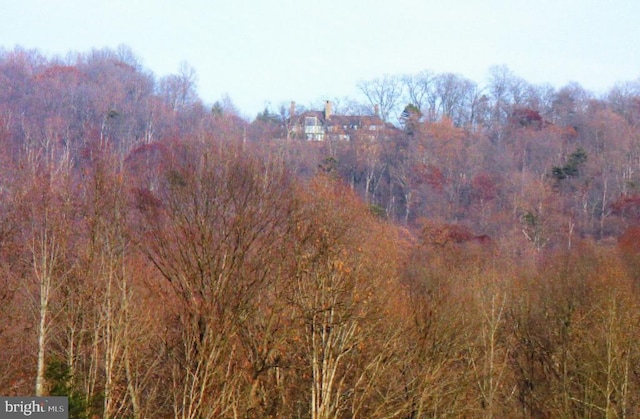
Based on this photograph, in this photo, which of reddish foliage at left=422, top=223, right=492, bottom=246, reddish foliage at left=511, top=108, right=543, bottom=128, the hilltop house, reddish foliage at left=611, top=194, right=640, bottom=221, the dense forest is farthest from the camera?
reddish foliage at left=511, top=108, right=543, bottom=128

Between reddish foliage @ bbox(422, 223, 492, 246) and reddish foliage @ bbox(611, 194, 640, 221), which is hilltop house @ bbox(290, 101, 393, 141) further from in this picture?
reddish foliage @ bbox(611, 194, 640, 221)

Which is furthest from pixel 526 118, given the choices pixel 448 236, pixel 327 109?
pixel 448 236

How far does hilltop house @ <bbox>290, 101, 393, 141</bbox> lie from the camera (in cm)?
6211

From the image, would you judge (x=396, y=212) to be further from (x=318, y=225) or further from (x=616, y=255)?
(x=318, y=225)

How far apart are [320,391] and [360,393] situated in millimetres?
2318

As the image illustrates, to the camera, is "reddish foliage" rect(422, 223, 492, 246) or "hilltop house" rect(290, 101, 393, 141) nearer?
"reddish foliage" rect(422, 223, 492, 246)

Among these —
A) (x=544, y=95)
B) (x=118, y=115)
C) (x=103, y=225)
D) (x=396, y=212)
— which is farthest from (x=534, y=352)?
(x=544, y=95)

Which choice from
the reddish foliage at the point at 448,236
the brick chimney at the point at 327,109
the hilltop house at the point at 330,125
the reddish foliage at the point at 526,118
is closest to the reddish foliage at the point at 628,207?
the reddish foliage at the point at 448,236

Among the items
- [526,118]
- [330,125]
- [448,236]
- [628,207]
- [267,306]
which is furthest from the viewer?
[526,118]

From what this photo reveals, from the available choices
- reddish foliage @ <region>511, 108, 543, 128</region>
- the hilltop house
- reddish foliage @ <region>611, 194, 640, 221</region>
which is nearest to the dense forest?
reddish foliage @ <region>611, 194, 640, 221</region>

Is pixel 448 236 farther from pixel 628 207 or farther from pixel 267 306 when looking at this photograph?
pixel 267 306

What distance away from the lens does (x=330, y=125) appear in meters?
65.3

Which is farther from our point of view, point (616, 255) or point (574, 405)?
point (616, 255)

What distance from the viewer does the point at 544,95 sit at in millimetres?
77000
